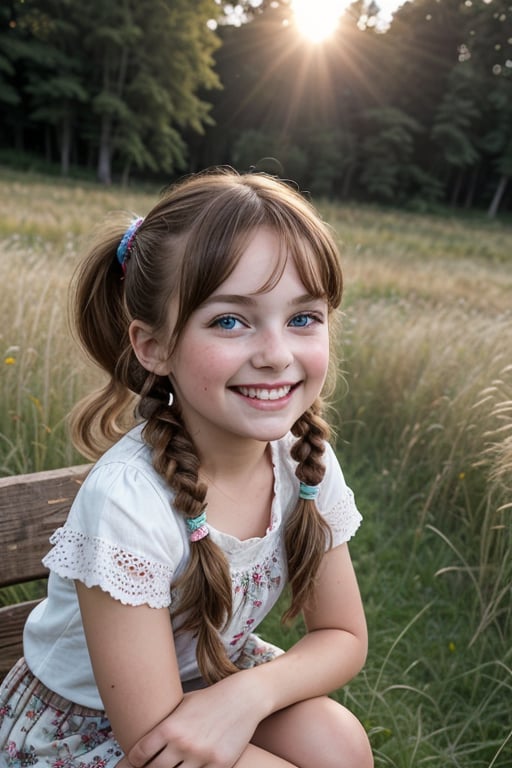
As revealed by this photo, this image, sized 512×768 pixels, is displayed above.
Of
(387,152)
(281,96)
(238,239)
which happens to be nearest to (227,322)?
(238,239)

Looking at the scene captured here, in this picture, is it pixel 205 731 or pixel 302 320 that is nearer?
pixel 205 731

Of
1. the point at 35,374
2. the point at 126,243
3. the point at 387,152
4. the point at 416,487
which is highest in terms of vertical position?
the point at 126,243

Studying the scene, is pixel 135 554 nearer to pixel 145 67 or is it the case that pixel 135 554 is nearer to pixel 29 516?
pixel 29 516

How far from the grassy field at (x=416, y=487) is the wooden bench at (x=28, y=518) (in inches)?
29.6

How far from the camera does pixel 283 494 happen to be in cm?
154

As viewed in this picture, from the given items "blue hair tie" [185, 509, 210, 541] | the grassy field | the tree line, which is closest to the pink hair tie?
"blue hair tie" [185, 509, 210, 541]

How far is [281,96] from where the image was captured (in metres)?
36.9

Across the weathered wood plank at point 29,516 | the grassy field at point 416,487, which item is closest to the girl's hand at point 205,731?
the weathered wood plank at point 29,516

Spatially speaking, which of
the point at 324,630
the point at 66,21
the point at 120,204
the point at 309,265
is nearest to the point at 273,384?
the point at 309,265

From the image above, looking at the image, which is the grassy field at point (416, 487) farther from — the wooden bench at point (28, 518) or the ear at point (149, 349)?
the ear at point (149, 349)

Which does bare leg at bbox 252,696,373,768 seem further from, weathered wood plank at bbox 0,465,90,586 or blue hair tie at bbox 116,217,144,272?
blue hair tie at bbox 116,217,144,272

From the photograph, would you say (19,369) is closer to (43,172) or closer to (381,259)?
(381,259)

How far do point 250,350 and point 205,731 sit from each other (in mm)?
658

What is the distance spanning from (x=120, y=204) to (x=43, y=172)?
17.8m
